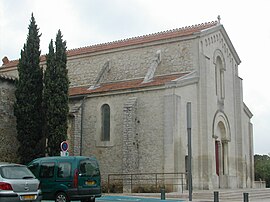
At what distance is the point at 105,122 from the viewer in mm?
32719

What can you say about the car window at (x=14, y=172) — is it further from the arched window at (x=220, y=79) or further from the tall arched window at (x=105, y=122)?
the arched window at (x=220, y=79)

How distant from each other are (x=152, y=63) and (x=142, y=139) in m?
6.79

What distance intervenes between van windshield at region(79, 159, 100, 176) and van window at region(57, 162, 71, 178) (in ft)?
1.53

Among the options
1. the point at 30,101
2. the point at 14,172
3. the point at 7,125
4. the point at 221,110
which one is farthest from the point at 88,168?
the point at 221,110

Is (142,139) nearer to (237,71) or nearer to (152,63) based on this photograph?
(152,63)

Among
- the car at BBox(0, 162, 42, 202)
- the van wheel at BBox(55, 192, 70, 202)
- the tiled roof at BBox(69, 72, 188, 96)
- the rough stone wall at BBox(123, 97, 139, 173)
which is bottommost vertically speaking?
the van wheel at BBox(55, 192, 70, 202)

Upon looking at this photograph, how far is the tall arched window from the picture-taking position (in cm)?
3247

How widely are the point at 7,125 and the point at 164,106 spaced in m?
10.0

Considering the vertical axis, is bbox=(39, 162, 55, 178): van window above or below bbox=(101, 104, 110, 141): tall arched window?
below

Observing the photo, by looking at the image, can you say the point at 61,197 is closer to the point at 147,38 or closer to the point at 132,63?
the point at 132,63

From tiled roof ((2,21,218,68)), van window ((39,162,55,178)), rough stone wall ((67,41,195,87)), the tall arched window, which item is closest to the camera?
van window ((39,162,55,178))

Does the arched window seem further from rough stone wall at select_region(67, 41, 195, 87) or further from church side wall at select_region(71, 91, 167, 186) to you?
church side wall at select_region(71, 91, 167, 186)

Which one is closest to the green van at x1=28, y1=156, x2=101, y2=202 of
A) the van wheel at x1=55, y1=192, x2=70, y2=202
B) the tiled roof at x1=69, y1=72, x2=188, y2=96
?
the van wheel at x1=55, y1=192, x2=70, y2=202

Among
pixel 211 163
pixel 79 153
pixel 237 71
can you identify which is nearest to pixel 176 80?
pixel 211 163
